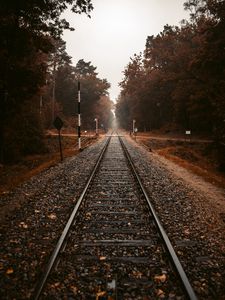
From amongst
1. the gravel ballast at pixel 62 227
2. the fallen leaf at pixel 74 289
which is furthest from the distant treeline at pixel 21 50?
the fallen leaf at pixel 74 289

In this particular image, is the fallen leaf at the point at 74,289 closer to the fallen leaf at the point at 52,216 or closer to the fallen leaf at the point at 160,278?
the fallen leaf at the point at 160,278

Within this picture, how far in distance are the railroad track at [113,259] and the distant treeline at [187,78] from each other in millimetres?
13197

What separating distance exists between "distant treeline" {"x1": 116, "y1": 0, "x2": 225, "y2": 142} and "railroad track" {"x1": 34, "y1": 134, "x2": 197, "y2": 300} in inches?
520

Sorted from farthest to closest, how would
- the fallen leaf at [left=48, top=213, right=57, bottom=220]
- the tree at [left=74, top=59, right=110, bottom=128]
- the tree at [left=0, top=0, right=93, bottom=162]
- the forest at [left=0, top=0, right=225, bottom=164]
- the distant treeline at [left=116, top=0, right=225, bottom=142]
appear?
1. the tree at [left=74, top=59, right=110, bottom=128]
2. the distant treeline at [left=116, top=0, right=225, bottom=142]
3. the forest at [left=0, top=0, right=225, bottom=164]
4. the tree at [left=0, top=0, right=93, bottom=162]
5. the fallen leaf at [left=48, top=213, right=57, bottom=220]

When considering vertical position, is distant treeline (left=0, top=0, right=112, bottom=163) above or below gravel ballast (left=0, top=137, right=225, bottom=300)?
above

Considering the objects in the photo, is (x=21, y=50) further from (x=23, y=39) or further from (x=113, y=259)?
(x=113, y=259)

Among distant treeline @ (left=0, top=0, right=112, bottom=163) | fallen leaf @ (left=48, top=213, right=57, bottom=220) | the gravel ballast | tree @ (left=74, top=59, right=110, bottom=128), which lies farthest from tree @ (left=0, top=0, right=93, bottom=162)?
tree @ (left=74, top=59, right=110, bottom=128)

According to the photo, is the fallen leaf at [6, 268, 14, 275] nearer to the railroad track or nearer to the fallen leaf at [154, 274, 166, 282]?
the railroad track

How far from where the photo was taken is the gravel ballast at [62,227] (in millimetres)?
3956

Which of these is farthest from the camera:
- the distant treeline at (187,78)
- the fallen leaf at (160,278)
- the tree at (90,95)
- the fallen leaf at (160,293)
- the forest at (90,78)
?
the tree at (90,95)

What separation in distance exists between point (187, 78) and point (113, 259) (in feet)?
112

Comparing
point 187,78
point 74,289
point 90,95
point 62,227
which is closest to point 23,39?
point 62,227

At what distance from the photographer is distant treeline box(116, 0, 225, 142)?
2424cm

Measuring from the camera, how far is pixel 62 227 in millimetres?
5770
